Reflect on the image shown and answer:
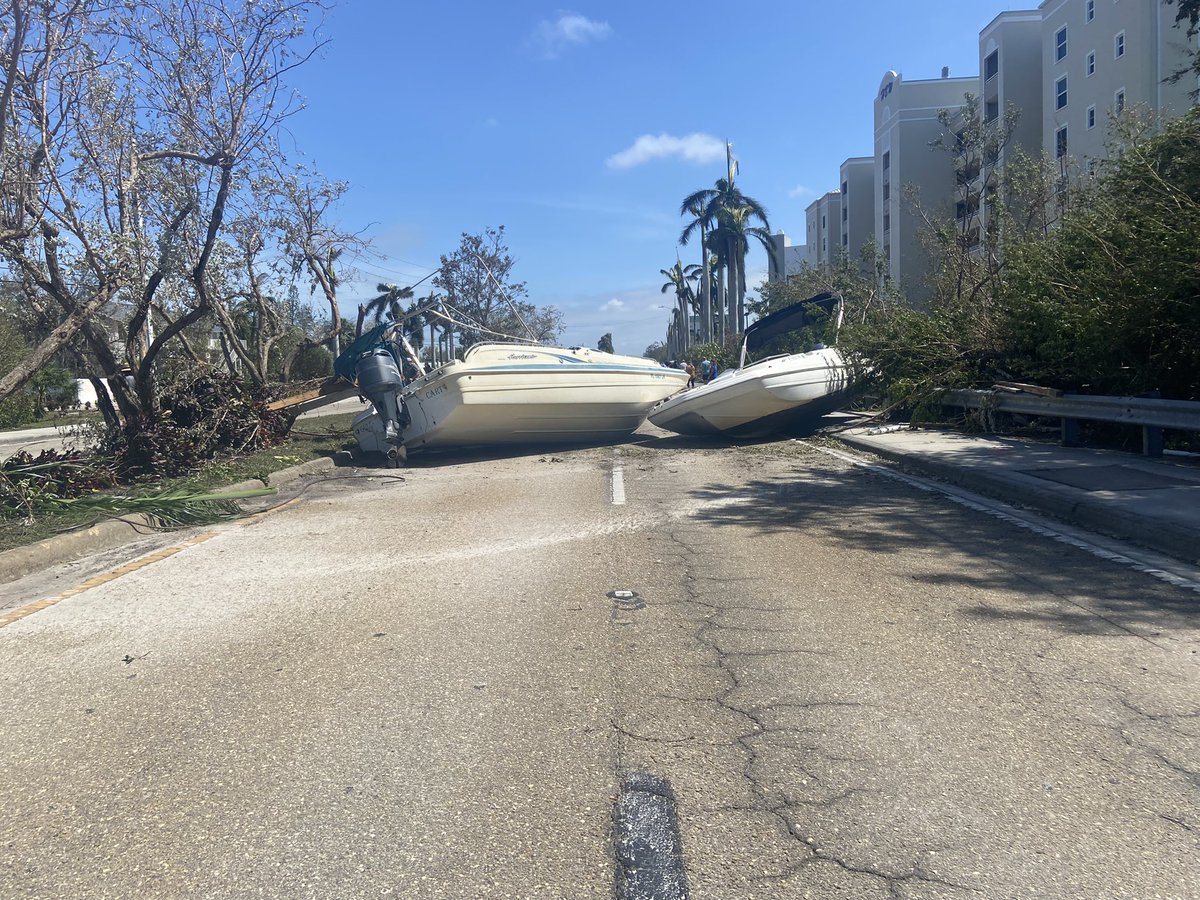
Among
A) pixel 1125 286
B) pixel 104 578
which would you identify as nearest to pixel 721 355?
pixel 1125 286

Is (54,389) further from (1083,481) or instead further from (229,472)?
(1083,481)

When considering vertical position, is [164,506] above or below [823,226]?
below

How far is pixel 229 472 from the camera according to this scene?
12.3 meters

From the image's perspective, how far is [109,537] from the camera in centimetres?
857

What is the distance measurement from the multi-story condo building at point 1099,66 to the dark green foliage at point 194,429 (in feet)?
77.0

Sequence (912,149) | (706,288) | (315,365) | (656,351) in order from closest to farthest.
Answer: (315,365), (912,149), (706,288), (656,351)

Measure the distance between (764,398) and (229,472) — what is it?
26.3ft

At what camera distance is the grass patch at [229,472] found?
804 centimetres

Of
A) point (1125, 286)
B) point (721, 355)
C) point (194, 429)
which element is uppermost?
point (721, 355)

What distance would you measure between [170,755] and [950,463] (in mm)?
9001

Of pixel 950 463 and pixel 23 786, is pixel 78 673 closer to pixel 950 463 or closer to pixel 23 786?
pixel 23 786

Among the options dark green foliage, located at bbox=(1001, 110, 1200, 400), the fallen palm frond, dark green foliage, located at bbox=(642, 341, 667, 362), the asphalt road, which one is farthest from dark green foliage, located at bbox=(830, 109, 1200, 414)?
dark green foliage, located at bbox=(642, 341, 667, 362)

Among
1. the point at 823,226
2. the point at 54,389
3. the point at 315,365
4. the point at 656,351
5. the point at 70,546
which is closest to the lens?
the point at 70,546

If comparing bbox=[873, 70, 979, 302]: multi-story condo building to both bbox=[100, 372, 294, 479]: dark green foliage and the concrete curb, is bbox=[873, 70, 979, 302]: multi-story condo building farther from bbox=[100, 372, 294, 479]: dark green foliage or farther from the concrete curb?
the concrete curb
